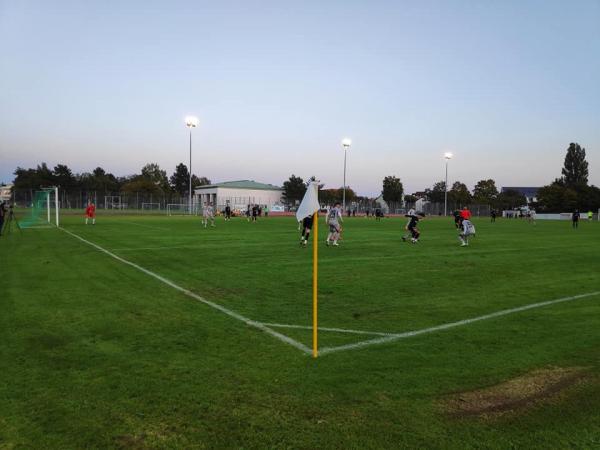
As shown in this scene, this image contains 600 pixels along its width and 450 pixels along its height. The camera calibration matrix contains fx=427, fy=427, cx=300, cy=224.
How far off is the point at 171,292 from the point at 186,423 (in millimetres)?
5490

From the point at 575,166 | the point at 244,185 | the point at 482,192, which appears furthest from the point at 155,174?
the point at 575,166

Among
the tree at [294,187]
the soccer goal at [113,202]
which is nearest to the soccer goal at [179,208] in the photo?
the soccer goal at [113,202]

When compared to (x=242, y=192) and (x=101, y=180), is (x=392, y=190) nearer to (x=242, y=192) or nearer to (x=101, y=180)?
(x=242, y=192)

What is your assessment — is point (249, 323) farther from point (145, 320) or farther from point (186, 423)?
point (186, 423)

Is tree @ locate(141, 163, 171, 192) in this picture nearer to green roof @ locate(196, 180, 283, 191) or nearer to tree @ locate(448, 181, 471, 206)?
green roof @ locate(196, 180, 283, 191)

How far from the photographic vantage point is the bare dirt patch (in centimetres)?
388

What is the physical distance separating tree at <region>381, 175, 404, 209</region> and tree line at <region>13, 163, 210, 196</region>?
63.6 meters

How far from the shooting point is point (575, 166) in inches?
4471

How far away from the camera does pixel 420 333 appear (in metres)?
6.15

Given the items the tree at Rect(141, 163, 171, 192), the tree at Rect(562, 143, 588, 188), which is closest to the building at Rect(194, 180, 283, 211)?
the tree at Rect(141, 163, 171, 192)

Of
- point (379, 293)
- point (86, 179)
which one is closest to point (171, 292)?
point (379, 293)

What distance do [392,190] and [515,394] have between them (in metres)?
117

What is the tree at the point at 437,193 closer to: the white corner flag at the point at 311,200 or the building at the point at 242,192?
the building at the point at 242,192

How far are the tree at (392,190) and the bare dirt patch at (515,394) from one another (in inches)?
4516
